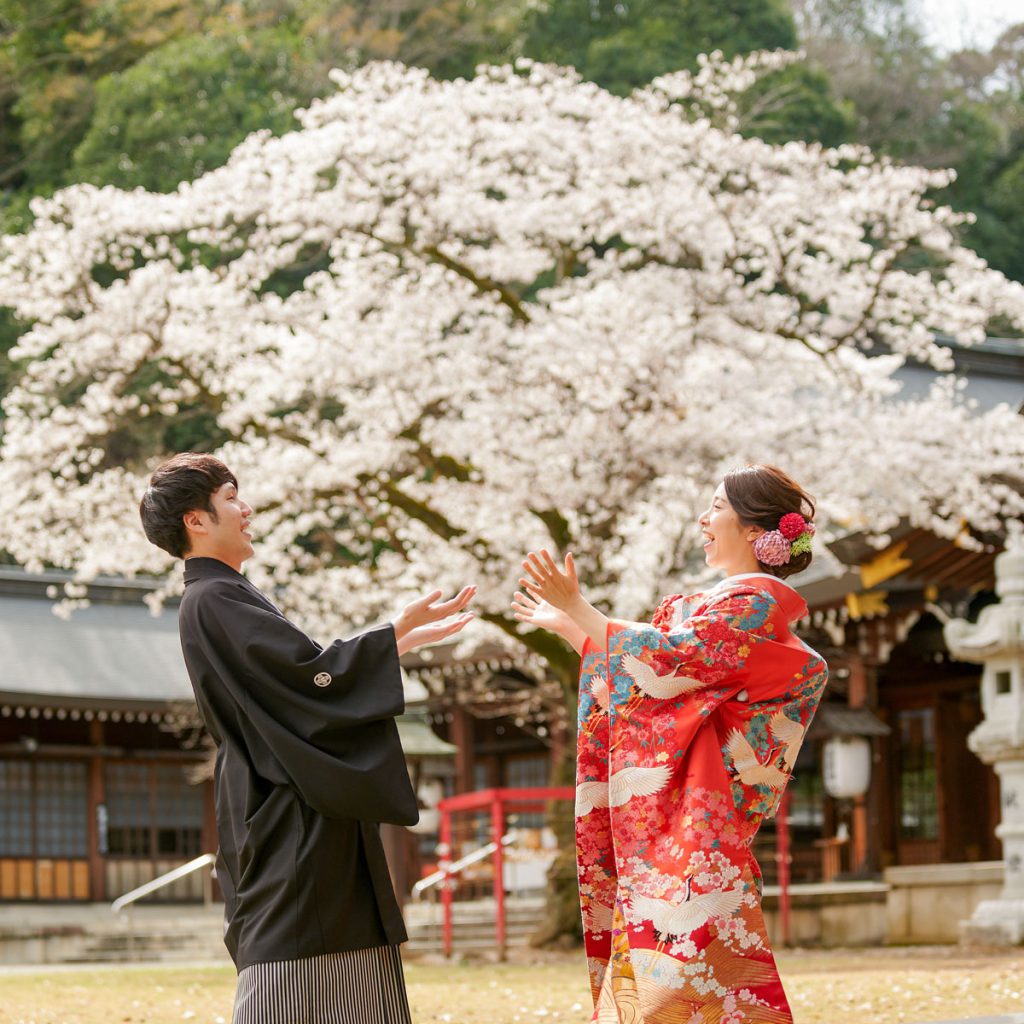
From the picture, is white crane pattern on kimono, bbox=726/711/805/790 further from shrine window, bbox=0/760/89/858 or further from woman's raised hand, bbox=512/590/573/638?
shrine window, bbox=0/760/89/858

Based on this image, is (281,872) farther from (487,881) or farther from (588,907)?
(487,881)

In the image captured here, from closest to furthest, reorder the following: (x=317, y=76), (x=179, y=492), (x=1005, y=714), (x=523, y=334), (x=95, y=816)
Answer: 1. (x=179, y=492)
2. (x=1005, y=714)
3. (x=523, y=334)
4. (x=95, y=816)
5. (x=317, y=76)

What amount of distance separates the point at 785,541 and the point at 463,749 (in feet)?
57.8

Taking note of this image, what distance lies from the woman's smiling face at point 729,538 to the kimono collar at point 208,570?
114cm

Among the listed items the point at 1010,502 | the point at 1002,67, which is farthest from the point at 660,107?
the point at 1002,67

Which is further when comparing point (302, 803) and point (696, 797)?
point (696, 797)

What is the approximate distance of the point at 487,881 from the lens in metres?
21.4

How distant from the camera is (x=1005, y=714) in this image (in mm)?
11547

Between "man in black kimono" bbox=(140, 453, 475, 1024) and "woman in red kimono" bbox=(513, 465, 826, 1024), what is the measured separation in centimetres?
53

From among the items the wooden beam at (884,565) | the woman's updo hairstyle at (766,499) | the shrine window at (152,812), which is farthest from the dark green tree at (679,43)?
the woman's updo hairstyle at (766,499)

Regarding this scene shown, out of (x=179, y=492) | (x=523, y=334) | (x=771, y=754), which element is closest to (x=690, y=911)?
(x=771, y=754)

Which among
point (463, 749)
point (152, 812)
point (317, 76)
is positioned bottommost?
point (152, 812)

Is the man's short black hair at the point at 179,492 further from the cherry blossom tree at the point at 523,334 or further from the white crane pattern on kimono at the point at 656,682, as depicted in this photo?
the cherry blossom tree at the point at 523,334

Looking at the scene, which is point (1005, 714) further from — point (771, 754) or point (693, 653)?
point (693, 653)
